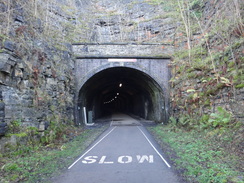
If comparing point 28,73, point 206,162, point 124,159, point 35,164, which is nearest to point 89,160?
point 124,159

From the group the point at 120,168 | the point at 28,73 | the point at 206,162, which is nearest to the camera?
the point at 120,168

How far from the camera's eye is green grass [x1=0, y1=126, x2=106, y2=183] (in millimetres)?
4086

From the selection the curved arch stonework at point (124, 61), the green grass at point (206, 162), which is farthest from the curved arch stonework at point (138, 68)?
the green grass at point (206, 162)

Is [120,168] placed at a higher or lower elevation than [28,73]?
lower

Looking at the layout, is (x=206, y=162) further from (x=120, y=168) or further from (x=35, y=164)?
(x=35, y=164)

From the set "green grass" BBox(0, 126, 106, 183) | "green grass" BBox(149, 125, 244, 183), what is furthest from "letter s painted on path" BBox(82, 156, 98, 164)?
"green grass" BBox(149, 125, 244, 183)

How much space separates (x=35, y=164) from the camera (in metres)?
4.92

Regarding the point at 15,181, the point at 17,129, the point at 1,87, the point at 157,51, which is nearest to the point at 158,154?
the point at 15,181

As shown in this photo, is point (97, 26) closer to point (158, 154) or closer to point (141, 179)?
point (158, 154)

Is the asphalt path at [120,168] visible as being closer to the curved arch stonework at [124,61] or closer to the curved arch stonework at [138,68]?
the curved arch stonework at [124,61]

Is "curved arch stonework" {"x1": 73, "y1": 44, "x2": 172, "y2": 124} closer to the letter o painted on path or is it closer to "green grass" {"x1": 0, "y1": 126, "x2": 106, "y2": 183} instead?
"green grass" {"x1": 0, "y1": 126, "x2": 106, "y2": 183}

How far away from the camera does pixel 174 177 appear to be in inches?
156

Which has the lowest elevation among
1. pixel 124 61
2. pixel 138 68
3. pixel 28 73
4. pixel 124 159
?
pixel 124 159

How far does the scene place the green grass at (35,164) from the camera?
4.09 metres
